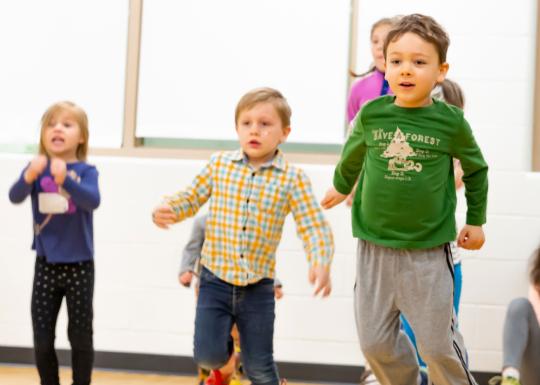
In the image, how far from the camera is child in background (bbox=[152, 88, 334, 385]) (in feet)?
9.29

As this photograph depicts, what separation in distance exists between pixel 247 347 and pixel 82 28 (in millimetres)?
2567

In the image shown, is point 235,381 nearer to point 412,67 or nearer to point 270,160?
point 270,160

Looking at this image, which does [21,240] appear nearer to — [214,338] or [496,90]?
[214,338]

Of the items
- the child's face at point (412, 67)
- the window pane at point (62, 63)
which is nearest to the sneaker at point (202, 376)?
the window pane at point (62, 63)

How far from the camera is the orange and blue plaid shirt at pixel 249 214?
2.84 m

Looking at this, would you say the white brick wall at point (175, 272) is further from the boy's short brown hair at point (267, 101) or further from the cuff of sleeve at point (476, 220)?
the cuff of sleeve at point (476, 220)

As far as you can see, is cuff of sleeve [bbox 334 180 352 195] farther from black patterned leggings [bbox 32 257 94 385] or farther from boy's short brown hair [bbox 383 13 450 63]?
black patterned leggings [bbox 32 257 94 385]

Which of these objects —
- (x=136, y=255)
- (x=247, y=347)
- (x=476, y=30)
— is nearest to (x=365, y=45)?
(x=476, y=30)

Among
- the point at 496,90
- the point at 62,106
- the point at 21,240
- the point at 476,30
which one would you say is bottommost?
the point at 21,240

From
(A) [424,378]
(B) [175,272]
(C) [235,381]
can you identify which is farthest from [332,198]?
(B) [175,272]

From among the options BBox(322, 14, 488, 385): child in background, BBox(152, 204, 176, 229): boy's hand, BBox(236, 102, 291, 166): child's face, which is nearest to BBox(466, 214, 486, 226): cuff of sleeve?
BBox(322, 14, 488, 385): child in background

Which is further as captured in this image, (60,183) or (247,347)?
(60,183)

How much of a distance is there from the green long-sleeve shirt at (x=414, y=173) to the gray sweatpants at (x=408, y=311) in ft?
0.20

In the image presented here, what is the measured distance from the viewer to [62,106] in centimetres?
337
